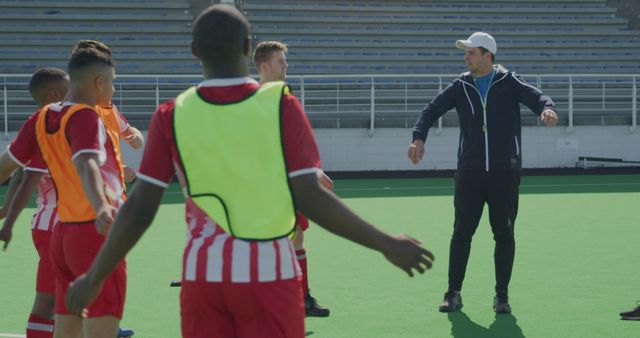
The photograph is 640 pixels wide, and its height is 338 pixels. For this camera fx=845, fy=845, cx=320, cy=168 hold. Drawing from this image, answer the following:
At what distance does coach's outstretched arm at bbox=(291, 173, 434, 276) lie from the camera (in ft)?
8.27

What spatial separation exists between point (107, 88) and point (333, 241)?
5587mm

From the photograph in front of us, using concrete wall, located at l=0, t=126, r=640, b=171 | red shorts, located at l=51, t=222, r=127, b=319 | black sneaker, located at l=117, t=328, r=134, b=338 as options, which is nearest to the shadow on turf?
black sneaker, located at l=117, t=328, r=134, b=338

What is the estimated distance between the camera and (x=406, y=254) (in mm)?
2520

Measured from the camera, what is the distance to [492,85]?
Answer: 237 inches

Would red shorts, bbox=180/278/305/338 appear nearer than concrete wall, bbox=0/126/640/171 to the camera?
Yes

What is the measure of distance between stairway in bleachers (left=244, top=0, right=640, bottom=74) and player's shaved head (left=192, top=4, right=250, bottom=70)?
18.1 meters

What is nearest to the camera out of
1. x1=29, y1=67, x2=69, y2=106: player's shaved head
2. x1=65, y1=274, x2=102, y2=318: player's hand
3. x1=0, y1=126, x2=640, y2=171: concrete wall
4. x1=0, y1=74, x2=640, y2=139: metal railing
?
x1=65, y1=274, x2=102, y2=318: player's hand

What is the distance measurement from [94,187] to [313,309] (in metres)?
2.81

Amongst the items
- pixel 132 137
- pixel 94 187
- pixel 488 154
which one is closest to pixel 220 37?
pixel 94 187

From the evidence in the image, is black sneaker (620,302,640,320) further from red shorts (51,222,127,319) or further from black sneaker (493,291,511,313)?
red shorts (51,222,127,319)

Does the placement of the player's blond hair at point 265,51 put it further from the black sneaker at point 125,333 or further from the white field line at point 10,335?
the white field line at point 10,335

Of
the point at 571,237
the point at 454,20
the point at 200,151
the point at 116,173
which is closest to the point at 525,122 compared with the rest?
the point at 454,20

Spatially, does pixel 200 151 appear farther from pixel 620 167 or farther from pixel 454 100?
pixel 620 167

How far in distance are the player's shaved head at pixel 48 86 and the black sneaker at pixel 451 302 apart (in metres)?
3.00
